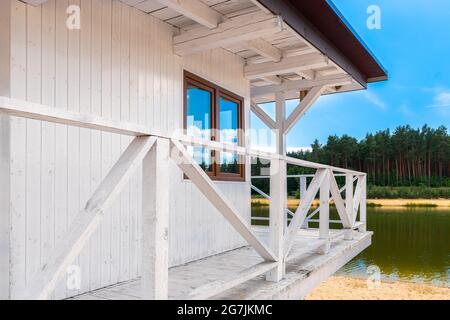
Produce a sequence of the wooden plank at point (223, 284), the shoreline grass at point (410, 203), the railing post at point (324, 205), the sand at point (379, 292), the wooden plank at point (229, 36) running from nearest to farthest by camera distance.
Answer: the wooden plank at point (223, 284) < the wooden plank at point (229, 36) < the railing post at point (324, 205) < the sand at point (379, 292) < the shoreline grass at point (410, 203)

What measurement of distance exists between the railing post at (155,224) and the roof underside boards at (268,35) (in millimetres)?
1495

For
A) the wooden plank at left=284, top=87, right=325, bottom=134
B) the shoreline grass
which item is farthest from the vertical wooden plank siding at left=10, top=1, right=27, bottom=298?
the shoreline grass

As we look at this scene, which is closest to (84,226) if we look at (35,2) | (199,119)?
(35,2)

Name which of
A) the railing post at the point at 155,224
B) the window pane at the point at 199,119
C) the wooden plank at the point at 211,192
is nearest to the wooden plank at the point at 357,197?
the window pane at the point at 199,119

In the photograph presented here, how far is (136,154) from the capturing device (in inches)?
62.4

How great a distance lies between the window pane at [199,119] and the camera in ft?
12.7

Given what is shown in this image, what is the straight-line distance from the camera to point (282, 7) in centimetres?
295

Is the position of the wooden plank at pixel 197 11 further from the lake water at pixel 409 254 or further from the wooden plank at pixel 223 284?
the lake water at pixel 409 254

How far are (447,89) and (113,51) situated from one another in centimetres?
5774

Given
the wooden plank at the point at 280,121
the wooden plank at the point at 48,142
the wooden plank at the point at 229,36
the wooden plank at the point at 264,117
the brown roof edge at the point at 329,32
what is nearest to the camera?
the wooden plank at the point at 48,142

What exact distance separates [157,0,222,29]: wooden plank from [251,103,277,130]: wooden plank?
270 cm

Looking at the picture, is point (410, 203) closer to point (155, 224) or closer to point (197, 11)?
point (197, 11)

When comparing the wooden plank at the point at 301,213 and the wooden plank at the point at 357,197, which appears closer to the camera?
the wooden plank at the point at 301,213

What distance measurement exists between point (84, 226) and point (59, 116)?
406mm
